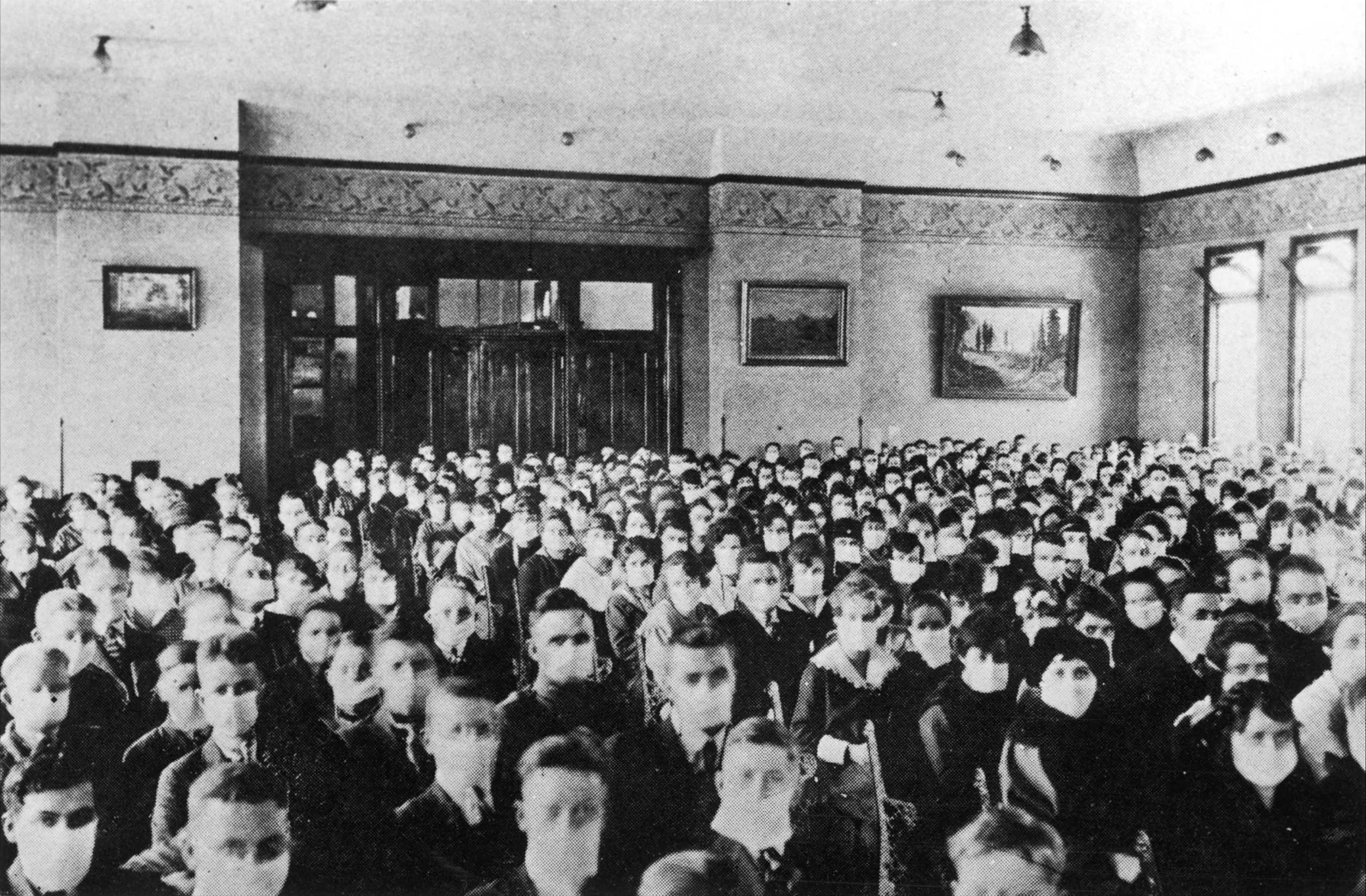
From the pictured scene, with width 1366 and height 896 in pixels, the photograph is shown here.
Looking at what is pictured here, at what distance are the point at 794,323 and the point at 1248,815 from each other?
11.0 meters

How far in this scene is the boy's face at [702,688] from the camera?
4039 millimetres

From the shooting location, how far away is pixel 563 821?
9.86 feet

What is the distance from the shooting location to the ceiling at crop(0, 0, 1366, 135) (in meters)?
9.52

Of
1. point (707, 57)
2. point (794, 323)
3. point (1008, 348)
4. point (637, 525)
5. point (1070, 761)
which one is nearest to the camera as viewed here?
point (1070, 761)

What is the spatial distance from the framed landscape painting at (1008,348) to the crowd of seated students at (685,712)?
8.02 metres

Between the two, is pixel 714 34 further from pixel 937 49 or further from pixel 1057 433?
pixel 1057 433

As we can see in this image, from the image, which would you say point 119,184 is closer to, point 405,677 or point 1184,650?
point 405,677

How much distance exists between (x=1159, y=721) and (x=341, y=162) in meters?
11.3

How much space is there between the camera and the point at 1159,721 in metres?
4.36

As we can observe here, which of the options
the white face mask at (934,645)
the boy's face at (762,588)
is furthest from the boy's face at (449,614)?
the white face mask at (934,645)

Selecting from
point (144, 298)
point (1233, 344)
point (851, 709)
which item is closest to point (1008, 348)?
point (1233, 344)

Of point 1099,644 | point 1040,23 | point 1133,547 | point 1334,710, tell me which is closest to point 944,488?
point 1133,547

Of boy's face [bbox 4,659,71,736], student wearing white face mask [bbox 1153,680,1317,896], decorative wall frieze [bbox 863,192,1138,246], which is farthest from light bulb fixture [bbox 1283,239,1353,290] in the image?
boy's face [bbox 4,659,71,736]

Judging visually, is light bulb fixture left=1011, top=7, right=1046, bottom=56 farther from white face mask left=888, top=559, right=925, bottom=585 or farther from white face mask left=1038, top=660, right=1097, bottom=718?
white face mask left=1038, top=660, right=1097, bottom=718
